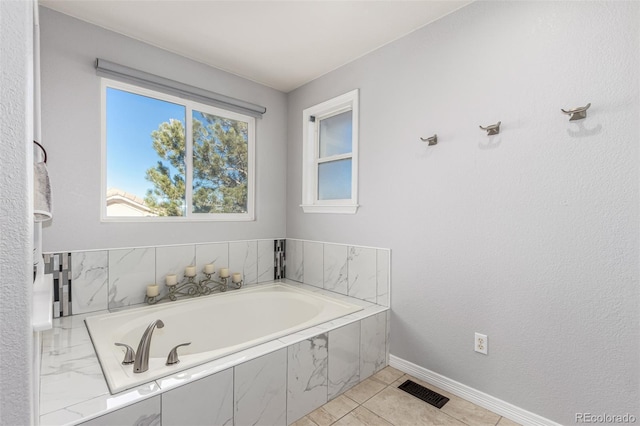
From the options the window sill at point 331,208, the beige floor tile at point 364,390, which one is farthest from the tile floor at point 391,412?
the window sill at point 331,208

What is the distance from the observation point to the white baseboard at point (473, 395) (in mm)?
1669

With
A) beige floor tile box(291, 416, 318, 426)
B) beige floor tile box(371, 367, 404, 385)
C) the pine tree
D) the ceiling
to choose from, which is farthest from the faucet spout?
the ceiling

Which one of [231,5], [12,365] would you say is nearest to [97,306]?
[12,365]

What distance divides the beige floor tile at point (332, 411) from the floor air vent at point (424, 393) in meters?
0.39

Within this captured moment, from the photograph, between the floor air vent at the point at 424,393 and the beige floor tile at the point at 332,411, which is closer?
the beige floor tile at the point at 332,411

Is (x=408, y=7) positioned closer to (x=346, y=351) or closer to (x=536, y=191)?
(x=536, y=191)

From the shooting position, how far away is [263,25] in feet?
7.04

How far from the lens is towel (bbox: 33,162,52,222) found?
3.00ft

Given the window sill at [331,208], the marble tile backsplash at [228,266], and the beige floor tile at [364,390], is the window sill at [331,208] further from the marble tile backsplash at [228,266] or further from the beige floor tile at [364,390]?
the beige floor tile at [364,390]

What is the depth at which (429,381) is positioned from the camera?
6.87 feet

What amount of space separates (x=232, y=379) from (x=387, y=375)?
3.92 feet

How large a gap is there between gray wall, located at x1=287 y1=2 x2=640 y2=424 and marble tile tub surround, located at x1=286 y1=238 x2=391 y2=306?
13cm

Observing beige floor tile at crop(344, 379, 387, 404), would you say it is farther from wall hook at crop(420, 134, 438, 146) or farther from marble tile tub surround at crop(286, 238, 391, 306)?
wall hook at crop(420, 134, 438, 146)

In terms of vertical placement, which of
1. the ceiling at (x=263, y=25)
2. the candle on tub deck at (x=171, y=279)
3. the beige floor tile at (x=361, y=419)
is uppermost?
the ceiling at (x=263, y=25)
